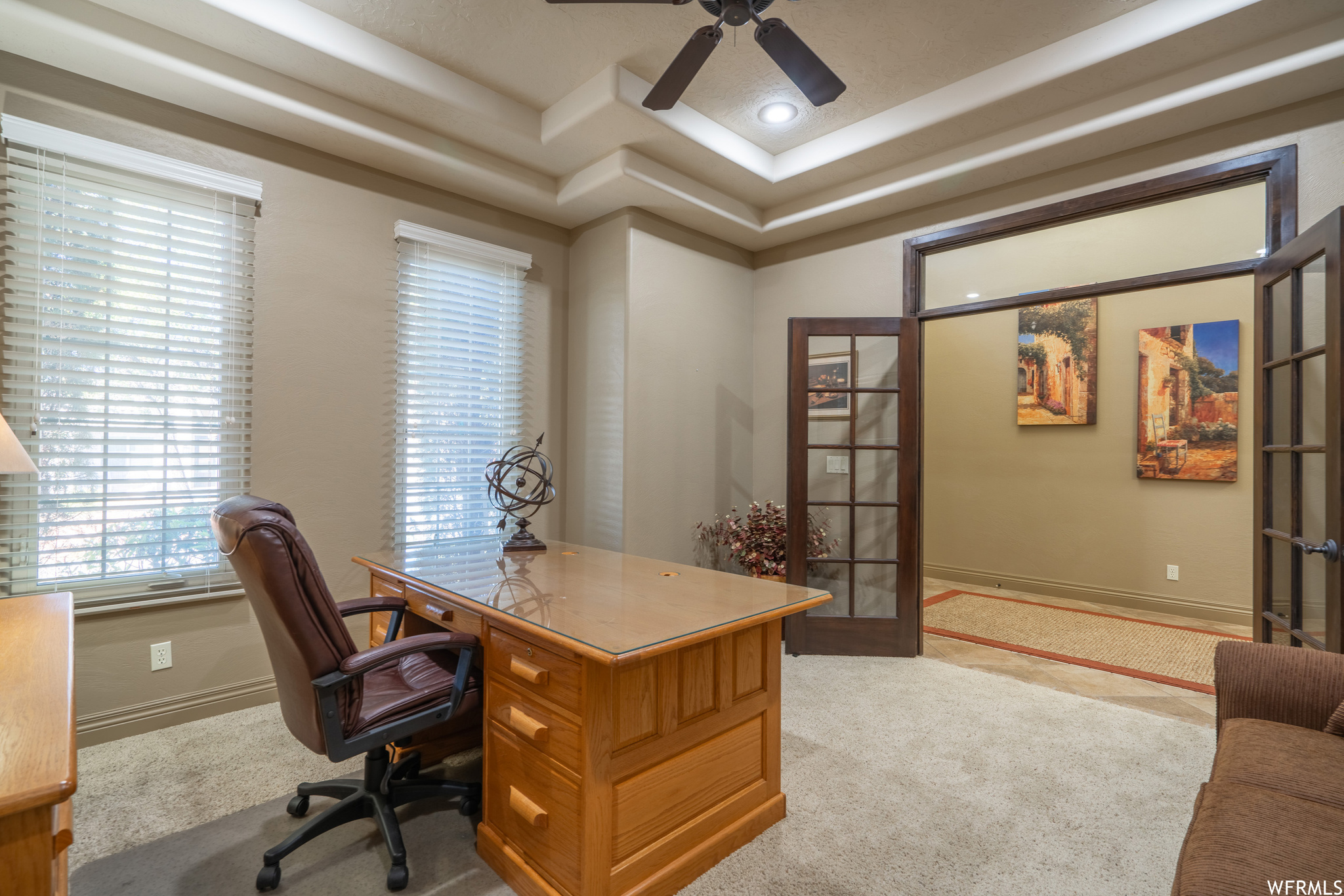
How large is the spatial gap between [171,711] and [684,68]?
326 centimetres

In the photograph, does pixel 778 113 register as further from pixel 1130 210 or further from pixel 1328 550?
pixel 1328 550

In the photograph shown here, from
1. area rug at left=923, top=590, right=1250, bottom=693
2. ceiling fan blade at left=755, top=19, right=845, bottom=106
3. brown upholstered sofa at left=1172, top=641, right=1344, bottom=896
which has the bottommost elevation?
area rug at left=923, top=590, right=1250, bottom=693

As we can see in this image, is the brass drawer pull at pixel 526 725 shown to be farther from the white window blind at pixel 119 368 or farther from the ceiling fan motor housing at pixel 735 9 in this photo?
the ceiling fan motor housing at pixel 735 9

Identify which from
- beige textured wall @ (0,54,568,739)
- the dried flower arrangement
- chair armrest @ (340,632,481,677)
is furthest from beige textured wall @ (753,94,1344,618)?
chair armrest @ (340,632,481,677)

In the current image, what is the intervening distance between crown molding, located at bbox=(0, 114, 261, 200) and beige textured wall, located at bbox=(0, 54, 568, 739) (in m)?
0.08

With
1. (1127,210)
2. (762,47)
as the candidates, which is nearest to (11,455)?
(762,47)

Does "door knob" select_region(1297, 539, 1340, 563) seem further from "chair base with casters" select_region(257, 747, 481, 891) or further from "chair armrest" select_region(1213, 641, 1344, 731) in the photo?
"chair base with casters" select_region(257, 747, 481, 891)

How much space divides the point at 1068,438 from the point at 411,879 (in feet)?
17.8

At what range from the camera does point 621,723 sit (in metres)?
1.53

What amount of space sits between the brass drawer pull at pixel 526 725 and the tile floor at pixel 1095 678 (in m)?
2.79

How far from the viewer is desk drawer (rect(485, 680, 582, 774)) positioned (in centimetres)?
151

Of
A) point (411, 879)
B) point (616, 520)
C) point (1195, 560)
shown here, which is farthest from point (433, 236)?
point (1195, 560)

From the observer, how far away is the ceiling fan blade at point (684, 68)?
2.02 metres

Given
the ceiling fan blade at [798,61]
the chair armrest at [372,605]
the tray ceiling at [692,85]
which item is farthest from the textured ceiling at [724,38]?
the chair armrest at [372,605]
